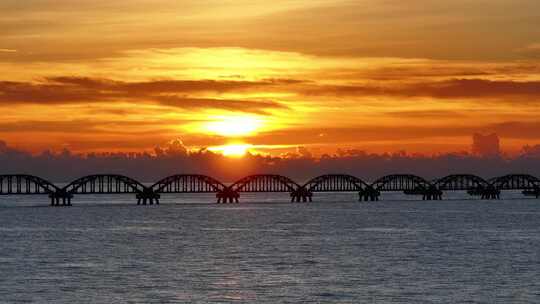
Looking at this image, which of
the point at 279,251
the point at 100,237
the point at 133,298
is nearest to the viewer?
the point at 133,298

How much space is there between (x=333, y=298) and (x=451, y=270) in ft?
85.6

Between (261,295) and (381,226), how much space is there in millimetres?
118156

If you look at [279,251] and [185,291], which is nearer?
[185,291]

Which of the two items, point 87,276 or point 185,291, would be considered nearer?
point 185,291

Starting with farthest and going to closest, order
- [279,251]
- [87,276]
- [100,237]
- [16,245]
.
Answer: [100,237] → [16,245] → [279,251] → [87,276]

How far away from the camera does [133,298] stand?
82.0 meters

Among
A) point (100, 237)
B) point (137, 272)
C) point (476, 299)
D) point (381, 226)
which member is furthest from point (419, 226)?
point (476, 299)

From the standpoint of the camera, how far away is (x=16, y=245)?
145 meters

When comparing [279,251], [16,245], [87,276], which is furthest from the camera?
[16,245]

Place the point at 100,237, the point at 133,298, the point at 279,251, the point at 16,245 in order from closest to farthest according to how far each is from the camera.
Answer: the point at 133,298 < the point at 279,251 < the point at 16,245 < the point at 100,237

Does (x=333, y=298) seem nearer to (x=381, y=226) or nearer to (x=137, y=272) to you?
(x=137, y=272)

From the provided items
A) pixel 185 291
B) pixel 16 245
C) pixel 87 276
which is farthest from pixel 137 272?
pixel 16 245

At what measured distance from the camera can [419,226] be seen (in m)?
199

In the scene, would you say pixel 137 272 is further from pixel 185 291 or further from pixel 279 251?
pixel 279 251
